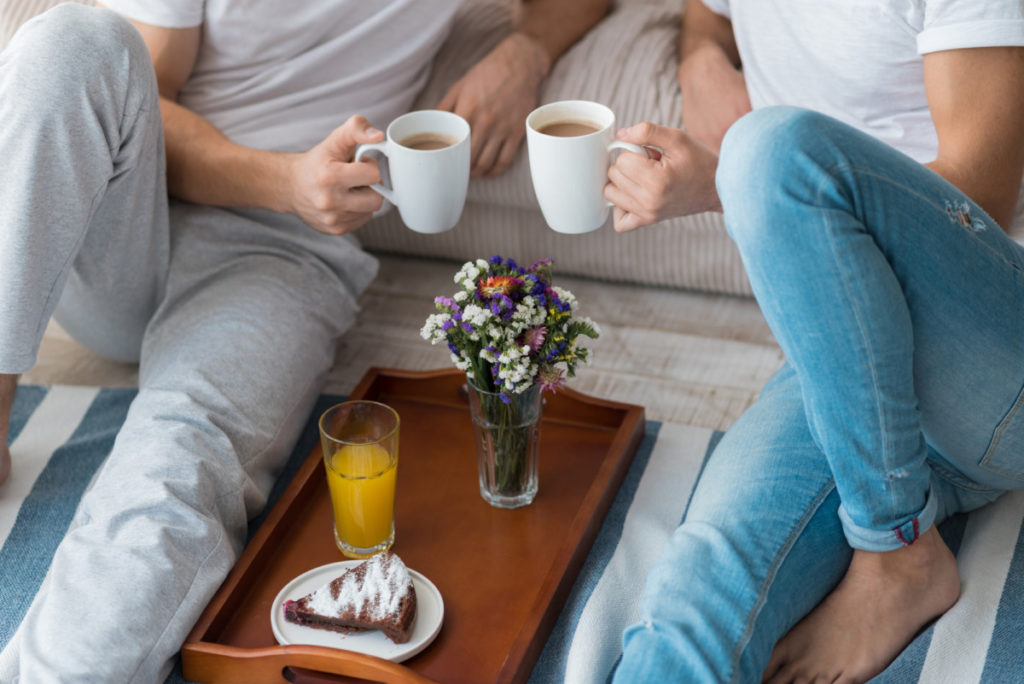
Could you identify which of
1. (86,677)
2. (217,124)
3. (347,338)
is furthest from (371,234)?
(86,677)

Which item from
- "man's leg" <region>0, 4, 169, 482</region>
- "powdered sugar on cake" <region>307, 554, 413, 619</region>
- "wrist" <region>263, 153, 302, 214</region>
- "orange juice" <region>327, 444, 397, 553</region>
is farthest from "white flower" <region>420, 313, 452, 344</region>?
"man's leg" <region>0, 4, 169, 482</region>

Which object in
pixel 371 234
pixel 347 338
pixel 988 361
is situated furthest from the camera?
pixel 371 234

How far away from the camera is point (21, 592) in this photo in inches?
48.8

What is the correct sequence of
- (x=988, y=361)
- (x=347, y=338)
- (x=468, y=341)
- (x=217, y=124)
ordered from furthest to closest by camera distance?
1. (x=347, y=338)
2. (x=217, y=124)
3. (x=468, y=341)
4. (x=988, y=361)

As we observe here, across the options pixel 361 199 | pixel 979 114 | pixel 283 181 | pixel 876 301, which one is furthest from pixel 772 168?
pixel 283 181

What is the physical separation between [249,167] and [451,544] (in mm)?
556

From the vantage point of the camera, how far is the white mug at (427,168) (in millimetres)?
1233

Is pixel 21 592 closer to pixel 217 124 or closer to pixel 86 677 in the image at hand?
pixel 86 677

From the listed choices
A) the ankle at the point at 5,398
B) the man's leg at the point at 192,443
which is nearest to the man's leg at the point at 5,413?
the ankle at the point at 5,398

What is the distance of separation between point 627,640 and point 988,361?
0.42 metres

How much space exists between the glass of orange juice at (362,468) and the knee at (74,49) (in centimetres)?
47

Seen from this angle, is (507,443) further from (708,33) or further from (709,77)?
(708,33)

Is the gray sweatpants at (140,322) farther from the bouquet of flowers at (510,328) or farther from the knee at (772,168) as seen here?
the knee at (772,168)

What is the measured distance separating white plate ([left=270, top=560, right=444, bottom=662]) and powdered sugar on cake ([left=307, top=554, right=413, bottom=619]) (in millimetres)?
30
